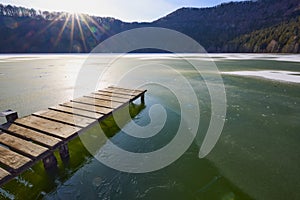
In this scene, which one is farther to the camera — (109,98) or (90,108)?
(109,98)

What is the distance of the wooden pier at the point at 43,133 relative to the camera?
2.27m

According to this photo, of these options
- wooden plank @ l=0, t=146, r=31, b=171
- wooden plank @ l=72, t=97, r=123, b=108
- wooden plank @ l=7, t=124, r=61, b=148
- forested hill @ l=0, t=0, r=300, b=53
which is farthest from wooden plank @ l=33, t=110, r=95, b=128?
forested hill @ l=0, t=0, r=300, b=53

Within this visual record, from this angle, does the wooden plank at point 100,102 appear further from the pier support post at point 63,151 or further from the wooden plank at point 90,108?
the pier support post at point 63,151

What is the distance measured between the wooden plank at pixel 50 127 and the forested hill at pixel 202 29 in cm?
5216

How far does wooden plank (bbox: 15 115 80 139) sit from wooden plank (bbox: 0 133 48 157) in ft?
1.20

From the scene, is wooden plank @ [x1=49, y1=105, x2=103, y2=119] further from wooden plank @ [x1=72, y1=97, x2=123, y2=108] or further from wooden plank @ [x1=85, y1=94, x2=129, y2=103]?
wooden plank @ [x1=85, y1=94, x2=129, y2=103]

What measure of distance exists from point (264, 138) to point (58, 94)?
731cm

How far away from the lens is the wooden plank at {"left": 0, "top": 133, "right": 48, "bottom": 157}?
2.41 metres

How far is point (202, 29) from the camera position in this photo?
86188mm

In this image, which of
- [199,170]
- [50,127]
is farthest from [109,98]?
[199,170]

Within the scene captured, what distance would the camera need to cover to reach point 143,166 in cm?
300

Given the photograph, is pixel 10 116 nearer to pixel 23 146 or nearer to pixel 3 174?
pixel 23 146

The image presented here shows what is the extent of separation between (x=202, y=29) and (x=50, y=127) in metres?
94.5

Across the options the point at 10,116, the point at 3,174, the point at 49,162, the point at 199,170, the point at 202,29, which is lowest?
the point at 199,170
